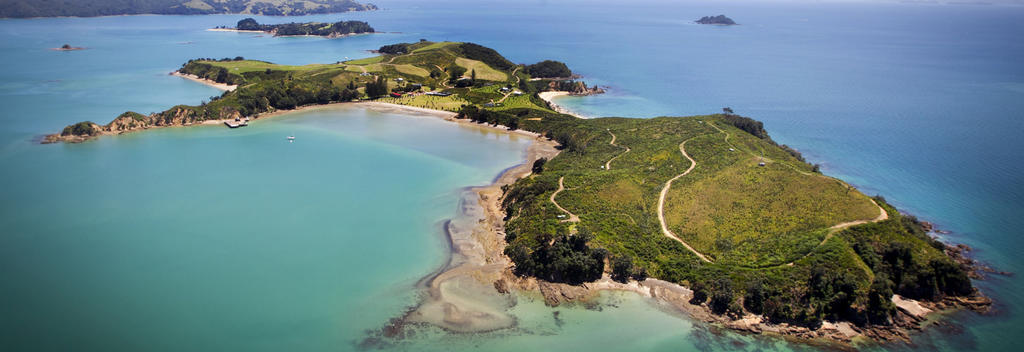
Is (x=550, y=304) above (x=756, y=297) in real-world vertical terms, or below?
below

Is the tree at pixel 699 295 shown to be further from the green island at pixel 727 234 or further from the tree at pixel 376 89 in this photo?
the tree at pixel 376 89

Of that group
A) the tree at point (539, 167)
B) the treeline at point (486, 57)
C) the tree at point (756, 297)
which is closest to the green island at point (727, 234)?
the tree at point (756, 297)

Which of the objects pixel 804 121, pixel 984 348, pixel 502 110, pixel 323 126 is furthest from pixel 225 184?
pixel 804 121

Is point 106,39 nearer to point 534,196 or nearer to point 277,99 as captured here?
point 277,99

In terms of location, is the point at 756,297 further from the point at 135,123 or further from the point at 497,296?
the point at 135,123

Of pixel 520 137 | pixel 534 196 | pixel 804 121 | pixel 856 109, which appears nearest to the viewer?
pixel 534 196

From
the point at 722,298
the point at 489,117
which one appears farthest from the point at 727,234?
the point at 489,117

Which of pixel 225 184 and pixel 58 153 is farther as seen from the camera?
pixel 58 153
